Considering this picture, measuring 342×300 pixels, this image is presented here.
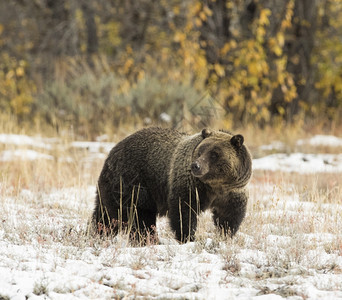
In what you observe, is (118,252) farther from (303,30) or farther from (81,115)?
(303,30)

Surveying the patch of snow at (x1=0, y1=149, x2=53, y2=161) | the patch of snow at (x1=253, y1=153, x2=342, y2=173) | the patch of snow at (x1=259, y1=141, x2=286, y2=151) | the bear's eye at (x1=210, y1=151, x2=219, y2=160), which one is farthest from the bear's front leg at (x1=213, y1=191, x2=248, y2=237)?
the patch of snow at (x1=259, y1=141, x2=286, y2=151)

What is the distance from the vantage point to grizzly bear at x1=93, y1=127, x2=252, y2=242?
199 inches

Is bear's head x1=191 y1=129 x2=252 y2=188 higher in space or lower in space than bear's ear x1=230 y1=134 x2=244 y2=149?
lower

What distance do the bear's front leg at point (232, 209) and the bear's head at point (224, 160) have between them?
6.0 inches

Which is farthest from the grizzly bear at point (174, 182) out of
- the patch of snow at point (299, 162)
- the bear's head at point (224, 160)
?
the patch of snow at point (299, 162)

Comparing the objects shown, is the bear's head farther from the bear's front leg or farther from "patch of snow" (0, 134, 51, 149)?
"patch of snow" (0, 134, 51, 149)

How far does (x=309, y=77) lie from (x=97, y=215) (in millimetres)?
11501

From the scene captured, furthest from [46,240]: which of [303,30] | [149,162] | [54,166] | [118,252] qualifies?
[303,30]

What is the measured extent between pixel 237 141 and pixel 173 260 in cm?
129

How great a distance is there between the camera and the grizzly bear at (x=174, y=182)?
5.04m

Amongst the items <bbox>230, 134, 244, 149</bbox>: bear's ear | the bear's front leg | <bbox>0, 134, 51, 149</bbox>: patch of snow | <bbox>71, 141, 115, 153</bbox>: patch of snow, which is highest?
<bbox>230, 134, 244, 149</bbox>: bear's ear

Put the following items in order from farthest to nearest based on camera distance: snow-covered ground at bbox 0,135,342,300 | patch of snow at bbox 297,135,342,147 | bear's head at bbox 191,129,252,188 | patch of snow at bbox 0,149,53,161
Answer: patch of snow at bbox 297,135,342,147 → patch of snow at bbox 0,149,53,161 → bear's head at bbox 191,129,252,188 → snow-covered ground at bbox 0,135,342,300

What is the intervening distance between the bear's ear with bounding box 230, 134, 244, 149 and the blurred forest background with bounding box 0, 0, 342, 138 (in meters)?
4.99

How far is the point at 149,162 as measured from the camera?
5.51m
